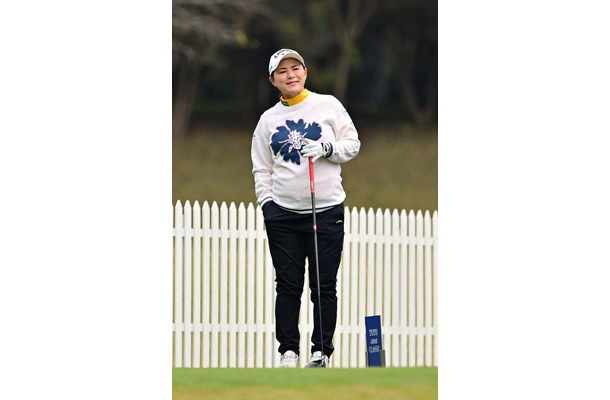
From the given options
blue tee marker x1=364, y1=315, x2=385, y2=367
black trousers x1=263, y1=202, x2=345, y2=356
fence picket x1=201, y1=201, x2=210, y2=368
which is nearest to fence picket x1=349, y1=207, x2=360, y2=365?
blue tee marker x1=364, y1=315, x2=385, y2=367

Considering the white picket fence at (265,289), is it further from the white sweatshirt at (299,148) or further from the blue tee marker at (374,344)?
the white sweatshirt at (299,148)

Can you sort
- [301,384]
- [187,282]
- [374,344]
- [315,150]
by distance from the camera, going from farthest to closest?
[187,282]
[374,344]
[315,150]
[301,384]

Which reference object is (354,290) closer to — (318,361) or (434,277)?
(434,277)

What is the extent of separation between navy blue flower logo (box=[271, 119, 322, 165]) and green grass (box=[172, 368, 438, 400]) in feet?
4.76

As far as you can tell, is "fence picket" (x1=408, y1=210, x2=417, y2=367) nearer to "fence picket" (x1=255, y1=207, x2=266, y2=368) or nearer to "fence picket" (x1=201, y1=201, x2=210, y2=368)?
"fence picket" (x1=255, y1=207, x2=266, y2=368)

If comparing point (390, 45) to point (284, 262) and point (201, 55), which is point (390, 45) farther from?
point (284, 262)

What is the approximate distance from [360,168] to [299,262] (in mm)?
5601

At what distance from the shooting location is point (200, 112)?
9.50 m

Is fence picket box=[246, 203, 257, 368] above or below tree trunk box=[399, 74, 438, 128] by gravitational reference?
below

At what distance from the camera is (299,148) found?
6.58 metres

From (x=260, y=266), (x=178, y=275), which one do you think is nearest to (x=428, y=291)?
(x=260, y=266)

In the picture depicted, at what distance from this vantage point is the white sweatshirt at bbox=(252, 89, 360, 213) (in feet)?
21.6

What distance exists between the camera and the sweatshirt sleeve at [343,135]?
6.60m
